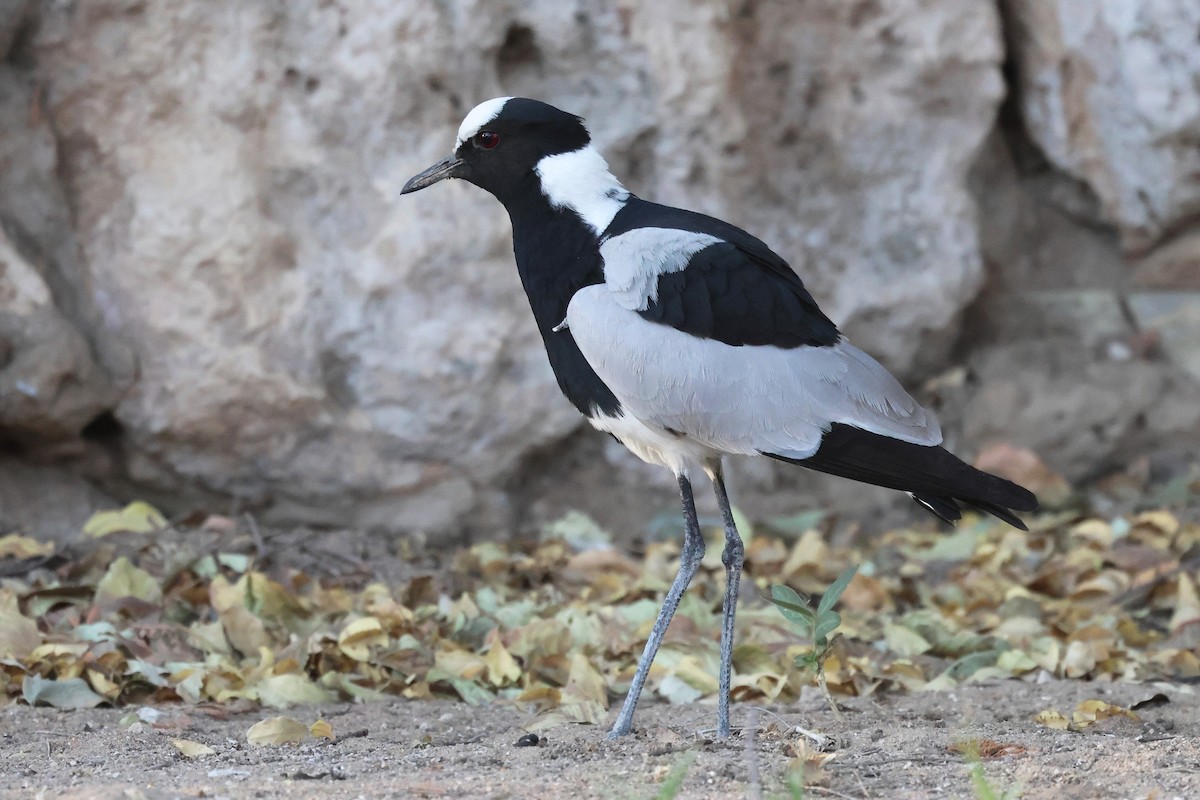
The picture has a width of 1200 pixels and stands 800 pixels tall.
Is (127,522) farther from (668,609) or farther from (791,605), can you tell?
(791,605)

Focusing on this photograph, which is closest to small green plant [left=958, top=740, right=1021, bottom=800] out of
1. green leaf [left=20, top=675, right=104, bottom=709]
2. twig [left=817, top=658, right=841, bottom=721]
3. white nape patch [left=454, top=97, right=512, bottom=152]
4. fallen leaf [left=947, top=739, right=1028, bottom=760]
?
fallen leaf [left=947, top=739, right=1028, bottom=760]

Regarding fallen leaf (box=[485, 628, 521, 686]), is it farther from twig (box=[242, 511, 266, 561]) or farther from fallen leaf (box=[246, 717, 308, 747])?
twig (box=[242, 511, 266, 561])

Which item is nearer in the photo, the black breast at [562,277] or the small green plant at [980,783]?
the small green plant at [980,783]

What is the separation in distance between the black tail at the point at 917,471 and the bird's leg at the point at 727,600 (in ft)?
1.04

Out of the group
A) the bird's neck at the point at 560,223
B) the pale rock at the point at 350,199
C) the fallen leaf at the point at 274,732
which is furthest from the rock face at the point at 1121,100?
the fallen leaf at the point at 274,732

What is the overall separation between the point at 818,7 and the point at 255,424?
2.92 metres

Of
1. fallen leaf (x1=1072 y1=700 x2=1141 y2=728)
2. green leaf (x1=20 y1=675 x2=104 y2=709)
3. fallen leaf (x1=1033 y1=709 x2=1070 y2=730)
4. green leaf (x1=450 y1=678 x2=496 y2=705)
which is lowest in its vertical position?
fallen leaf (x1=1072 y1=700 x2=1141 y2=728)

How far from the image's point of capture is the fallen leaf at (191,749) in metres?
3.13

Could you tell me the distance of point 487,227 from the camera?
555cm

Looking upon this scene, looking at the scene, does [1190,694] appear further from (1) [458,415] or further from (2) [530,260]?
(1) [458,415]

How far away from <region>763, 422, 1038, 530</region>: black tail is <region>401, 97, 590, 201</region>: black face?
3.41 ft

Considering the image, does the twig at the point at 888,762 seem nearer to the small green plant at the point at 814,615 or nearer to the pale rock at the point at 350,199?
the small green plant at the point at 814,615

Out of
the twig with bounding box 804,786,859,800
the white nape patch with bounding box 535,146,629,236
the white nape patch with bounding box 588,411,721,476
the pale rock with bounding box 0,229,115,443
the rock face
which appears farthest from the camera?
the rock face

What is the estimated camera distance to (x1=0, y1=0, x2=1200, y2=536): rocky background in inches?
207
